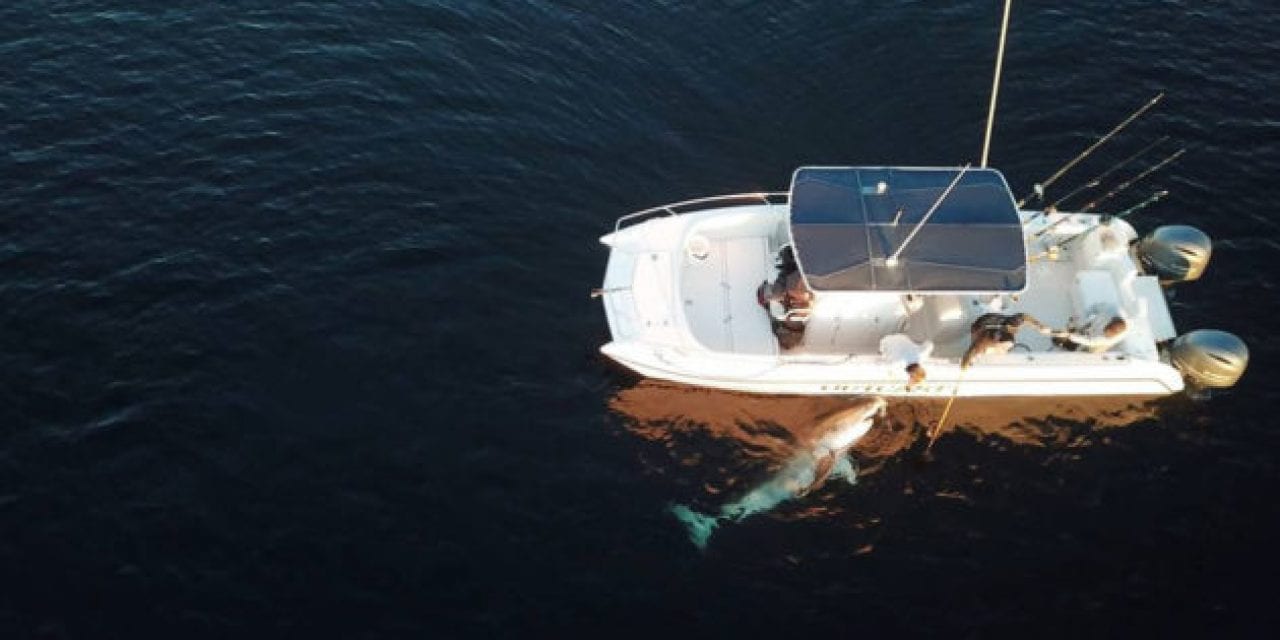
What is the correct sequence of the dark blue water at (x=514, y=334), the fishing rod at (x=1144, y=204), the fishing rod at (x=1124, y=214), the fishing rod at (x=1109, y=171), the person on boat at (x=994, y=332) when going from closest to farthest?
the dark blue water at (x=514, y=334)
the person on boat at (x=994, y=332)
the fishing rod at (x=1124, y=214)
the fishing rod at (x=1144, y=204)
the fishing rod at (x=1109, y=171)

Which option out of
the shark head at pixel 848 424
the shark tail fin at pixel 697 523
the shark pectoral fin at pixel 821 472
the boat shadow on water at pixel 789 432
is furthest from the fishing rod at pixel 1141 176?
the shark tail fin at pixel 697 523

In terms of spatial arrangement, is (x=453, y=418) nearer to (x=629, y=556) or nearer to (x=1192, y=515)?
(x=629, y=556)

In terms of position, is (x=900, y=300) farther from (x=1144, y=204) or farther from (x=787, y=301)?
(x=1144, y=204)

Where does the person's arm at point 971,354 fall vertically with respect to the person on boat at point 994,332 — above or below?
below

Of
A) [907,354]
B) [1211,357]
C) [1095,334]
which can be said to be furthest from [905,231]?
[1211,357]

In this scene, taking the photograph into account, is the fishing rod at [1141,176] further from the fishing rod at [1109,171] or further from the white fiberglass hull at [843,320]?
the white fiberglass hull at [843,320]

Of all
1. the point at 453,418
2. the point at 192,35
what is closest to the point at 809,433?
the point at 453,418

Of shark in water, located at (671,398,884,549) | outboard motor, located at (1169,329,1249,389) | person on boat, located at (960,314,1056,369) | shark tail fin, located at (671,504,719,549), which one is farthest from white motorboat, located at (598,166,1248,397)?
shark tail fin, located at (671,504,719,549)

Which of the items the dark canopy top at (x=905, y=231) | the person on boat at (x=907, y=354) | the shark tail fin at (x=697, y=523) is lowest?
the shark tail fin at (x=697, y=523)
